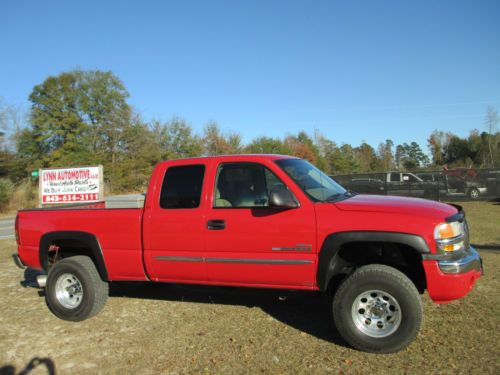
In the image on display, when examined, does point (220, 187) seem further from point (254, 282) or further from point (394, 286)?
point (394, 286)

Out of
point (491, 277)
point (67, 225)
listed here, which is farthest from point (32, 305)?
point (491, 277)

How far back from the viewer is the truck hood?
3.84m

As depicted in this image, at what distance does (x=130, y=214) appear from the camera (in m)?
4.82

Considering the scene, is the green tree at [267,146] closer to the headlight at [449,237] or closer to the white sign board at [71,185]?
the white sign board at [71,185]

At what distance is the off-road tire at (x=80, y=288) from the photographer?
498cm

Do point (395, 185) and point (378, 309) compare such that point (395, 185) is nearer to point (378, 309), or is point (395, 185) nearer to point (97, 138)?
point (378, 309)

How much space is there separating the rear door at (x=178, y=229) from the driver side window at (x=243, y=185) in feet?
0.71

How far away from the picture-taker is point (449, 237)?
3.74 meters

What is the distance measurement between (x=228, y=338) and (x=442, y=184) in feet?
56.7

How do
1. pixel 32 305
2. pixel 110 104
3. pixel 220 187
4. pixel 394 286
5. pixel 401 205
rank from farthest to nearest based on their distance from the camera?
1. pixel 110 104
2. pixel 32 305
3. pixel 220 187
4. pixel 401 205
5. pixel 394 286

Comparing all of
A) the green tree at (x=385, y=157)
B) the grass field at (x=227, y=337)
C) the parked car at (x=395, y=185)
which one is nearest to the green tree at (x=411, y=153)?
the green tree at (x=385, y=157)

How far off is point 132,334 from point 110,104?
46.0 m

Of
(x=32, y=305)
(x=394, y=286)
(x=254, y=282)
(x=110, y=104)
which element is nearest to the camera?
(x=394, y=286)

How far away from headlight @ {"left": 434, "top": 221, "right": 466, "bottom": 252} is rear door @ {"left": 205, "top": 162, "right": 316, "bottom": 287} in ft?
3.68
